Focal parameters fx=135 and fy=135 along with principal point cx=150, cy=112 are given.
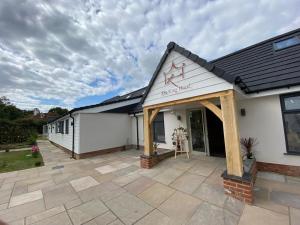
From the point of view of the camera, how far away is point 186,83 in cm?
425

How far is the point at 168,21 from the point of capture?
614 centimetres

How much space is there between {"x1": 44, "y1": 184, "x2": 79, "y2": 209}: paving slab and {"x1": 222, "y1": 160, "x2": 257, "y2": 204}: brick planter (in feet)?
12.2

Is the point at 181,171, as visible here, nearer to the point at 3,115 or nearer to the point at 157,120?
the point at 157,120

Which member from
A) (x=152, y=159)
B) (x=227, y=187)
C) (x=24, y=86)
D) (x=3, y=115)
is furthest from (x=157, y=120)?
(x=3, y=115)

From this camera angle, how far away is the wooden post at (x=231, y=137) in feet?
10.0

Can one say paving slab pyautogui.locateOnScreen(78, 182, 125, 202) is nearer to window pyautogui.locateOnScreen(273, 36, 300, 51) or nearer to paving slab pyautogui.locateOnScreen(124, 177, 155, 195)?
paving slab pyautogui.locateOnScreen(124, 177, 155, 195)

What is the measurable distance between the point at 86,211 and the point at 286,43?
9.10m

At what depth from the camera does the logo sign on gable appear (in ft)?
14.4

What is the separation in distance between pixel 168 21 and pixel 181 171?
637 centimetres

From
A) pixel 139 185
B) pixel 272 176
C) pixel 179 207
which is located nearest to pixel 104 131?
pixel 139 185

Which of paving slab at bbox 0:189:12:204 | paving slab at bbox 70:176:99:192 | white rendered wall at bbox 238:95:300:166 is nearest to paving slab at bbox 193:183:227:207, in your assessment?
white rendered wall at bbox 238:95:300:166

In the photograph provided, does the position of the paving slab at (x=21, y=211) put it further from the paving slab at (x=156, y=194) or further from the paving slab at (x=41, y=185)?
the paving slab at (x=156, y=194)

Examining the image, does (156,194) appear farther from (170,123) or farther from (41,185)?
(170,123)

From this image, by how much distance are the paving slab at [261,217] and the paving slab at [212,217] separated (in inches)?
6.3
